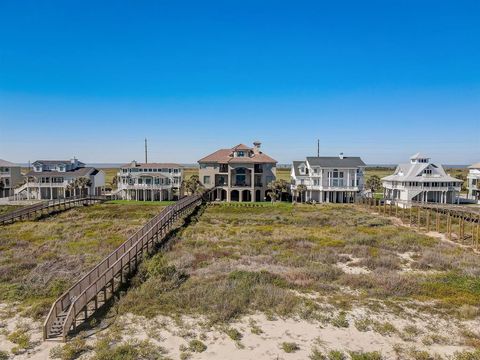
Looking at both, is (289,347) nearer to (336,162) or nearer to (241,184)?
(241,184)

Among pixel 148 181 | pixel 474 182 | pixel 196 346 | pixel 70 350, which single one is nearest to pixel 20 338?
pixel 70 350

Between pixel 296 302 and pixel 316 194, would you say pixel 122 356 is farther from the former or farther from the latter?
pixel 316 194

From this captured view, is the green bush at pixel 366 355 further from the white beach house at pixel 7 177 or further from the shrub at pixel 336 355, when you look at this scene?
the white beach house at pixel 7 177

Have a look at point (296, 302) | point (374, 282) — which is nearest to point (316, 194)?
point (374, 282)

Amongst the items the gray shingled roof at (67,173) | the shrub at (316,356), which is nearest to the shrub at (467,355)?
the shrub at (316,356)

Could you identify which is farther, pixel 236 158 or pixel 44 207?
pixel 236 158

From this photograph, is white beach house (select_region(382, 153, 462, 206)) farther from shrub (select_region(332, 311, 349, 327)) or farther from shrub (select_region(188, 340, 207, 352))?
shrub (select_region(188, 340, 207, 352))

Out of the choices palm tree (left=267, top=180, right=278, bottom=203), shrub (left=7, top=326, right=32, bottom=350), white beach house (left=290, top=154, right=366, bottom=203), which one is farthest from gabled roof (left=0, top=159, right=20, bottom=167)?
Result: shrub (left=7, top=326, right=32, bottom=350)
